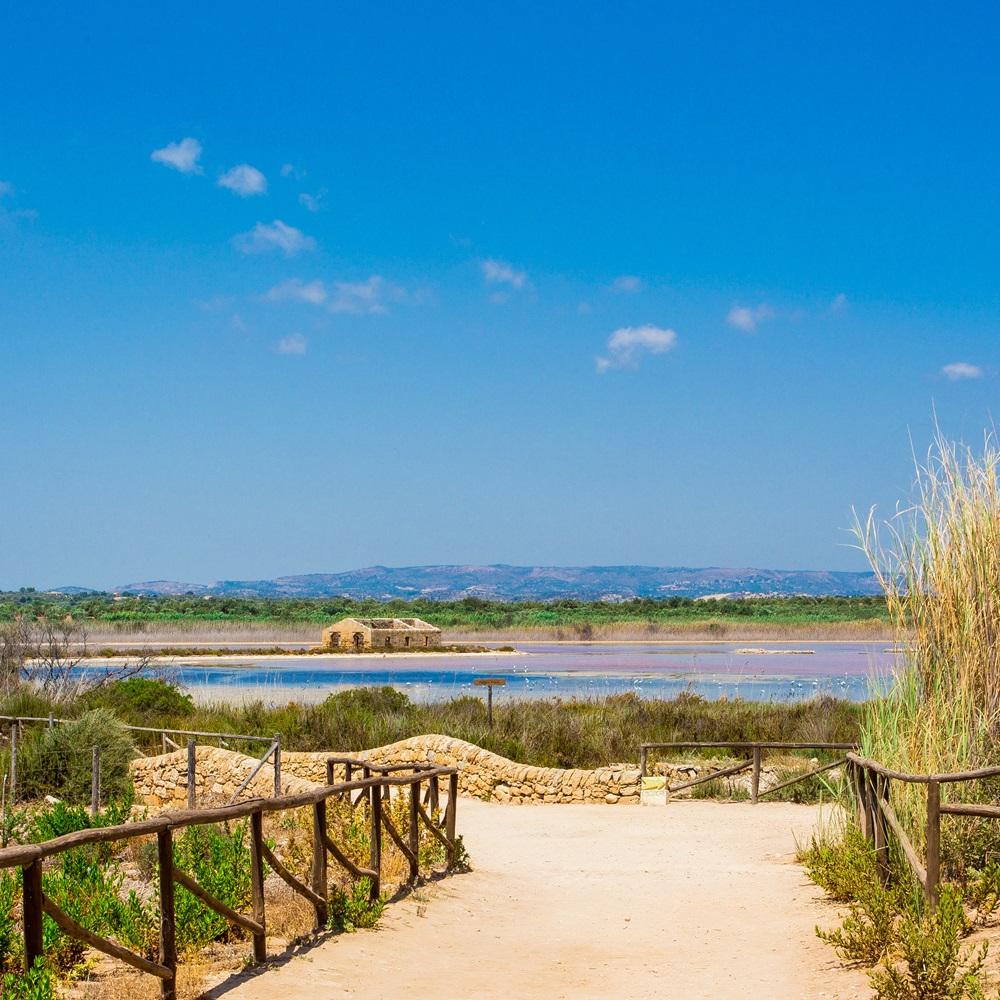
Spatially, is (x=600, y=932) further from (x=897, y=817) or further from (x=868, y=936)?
(x=868, y=936)

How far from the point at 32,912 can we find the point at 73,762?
→ 11.2m

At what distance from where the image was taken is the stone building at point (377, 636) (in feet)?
208

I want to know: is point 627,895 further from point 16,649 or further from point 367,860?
point 16,649

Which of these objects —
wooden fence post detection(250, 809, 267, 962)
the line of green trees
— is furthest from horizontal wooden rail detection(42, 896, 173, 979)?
the line of green trees

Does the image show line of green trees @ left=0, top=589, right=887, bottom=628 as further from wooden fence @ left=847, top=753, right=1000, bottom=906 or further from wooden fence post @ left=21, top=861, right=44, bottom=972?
wooden fence post @ left=21, top=861, right=44, bottom=972

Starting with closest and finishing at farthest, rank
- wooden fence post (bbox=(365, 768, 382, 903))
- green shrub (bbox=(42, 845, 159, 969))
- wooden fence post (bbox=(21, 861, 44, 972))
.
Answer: wooden fence post (bbox=(21, 861, 44, 972)), green shrub (bbox=(42, 845, 159, 969)), wooden fence post (bbox=(365, 768, 382, 903))

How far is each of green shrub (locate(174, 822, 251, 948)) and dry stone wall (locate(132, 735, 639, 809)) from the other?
805 centimetres

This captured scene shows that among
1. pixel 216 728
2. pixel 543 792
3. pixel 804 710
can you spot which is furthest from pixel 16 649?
pixel 804 710

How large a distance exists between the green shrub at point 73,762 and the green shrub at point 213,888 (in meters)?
7.56

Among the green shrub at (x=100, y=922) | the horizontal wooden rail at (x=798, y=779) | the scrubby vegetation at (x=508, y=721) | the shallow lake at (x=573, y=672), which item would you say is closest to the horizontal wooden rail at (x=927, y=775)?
the green shrub at (x=100, y=922)

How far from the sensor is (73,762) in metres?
15.7

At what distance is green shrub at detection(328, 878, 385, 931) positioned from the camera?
25.7 feet

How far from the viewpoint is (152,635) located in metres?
75.3

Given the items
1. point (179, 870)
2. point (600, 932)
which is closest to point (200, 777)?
point (600, 932)
